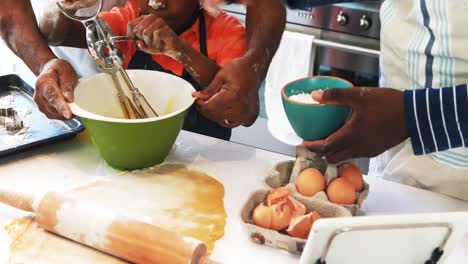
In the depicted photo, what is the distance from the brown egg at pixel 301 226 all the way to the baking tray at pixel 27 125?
0.51m

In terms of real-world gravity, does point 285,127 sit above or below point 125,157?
below

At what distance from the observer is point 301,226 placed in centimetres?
83

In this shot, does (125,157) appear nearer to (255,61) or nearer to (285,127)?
(255,61)

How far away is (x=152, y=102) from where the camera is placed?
114 centimetres

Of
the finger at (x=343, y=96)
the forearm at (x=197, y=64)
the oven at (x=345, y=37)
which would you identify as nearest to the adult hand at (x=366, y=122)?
the finger at (x=343, y=96)

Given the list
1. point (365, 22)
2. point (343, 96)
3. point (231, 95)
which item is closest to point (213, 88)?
point (231, 95)

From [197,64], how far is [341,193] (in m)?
0.36

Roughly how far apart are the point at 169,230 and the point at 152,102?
37 centimetres

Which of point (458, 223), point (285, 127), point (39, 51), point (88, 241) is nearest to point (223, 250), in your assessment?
point (88, 241)

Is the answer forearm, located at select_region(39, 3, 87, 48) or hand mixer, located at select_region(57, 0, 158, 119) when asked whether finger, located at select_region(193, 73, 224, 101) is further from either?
forearm, located at select_region(39, 3, 87, 48)

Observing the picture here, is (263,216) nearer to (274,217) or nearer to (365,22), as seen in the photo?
(274,217)

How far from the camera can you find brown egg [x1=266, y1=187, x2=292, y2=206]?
874 mm

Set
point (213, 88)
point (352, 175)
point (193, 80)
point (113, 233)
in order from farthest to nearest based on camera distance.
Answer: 1. point (193, 80)
2. point (213, 88)
3. point (352, 175)
4. point (113, 233)

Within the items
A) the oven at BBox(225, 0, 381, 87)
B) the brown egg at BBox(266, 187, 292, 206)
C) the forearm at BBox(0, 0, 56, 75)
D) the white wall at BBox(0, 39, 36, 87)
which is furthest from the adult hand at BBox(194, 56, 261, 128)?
the oven at BBox(225, 0, 381, 87)
